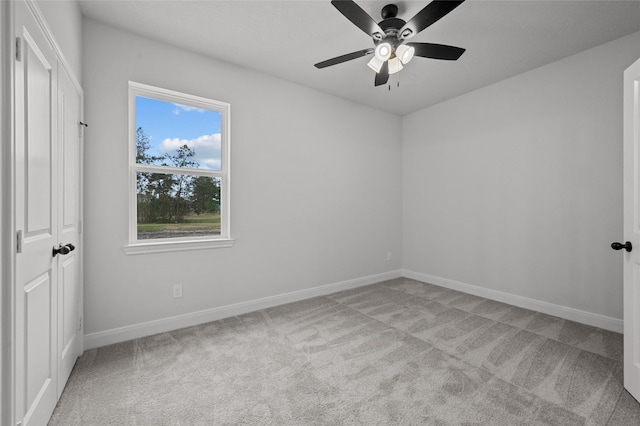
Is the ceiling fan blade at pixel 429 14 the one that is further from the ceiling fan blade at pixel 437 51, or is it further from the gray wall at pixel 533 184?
the gray wall at pixel 533 184

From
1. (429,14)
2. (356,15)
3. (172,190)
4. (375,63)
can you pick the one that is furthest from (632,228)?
(172,190)

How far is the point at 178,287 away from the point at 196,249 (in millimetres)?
399

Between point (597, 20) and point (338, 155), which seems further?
point (338, 155)

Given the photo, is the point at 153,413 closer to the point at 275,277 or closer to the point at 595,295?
the point at 275,277

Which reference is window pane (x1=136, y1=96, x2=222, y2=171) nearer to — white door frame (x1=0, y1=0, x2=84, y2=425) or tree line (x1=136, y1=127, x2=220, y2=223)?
tree line (x1=136, y1=127, x2=220, y2=223)

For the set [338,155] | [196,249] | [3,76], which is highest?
[338,155]

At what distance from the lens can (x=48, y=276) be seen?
1551 millimetres

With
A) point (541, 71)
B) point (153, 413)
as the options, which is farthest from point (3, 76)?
point (541, 71)

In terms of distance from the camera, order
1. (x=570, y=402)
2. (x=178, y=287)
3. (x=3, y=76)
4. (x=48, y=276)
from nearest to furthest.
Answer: (x=3, y=76)
(x=48, y=276)
(x=570, y=402)
(x=178, y=287)

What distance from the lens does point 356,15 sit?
6.11 feet

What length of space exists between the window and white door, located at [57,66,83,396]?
46 cm

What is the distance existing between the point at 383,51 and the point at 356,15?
1.27 feet

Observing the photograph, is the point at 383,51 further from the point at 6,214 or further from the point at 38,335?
the point at 38,335

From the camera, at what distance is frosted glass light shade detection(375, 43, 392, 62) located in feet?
6.99
